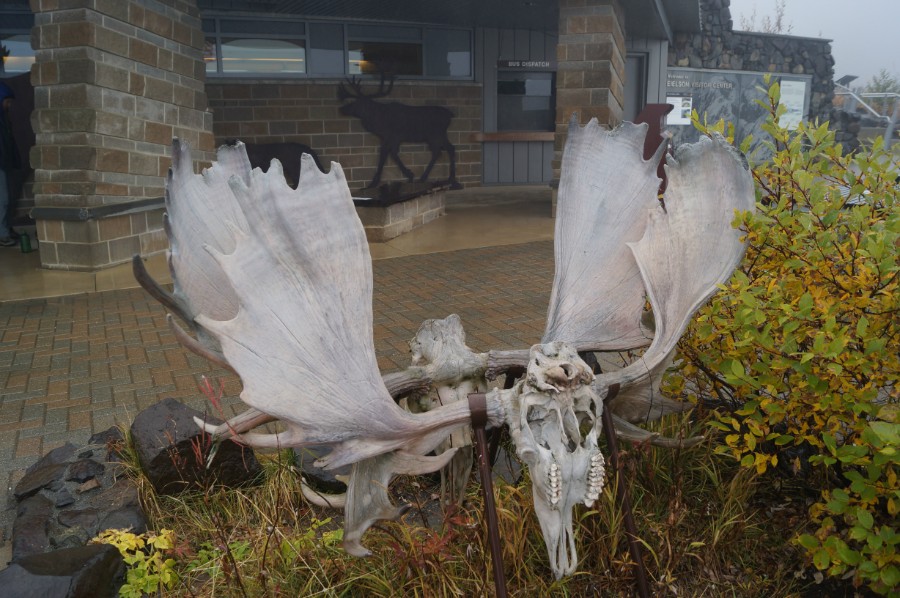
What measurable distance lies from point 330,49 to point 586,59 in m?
5.60

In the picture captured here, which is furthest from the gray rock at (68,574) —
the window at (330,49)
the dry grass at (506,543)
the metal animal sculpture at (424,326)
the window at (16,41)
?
the window at (330,49)

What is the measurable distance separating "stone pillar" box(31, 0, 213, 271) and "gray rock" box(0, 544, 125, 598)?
19.4 ft

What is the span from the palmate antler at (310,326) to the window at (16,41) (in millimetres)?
10925

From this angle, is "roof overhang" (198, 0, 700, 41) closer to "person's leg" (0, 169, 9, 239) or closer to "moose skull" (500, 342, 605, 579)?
"person's leg" (0, 169, 9, 239)

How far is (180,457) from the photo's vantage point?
3186 millimetres

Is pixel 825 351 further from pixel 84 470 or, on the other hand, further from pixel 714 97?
pixel 714 97

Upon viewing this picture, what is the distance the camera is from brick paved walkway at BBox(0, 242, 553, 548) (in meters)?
4.31

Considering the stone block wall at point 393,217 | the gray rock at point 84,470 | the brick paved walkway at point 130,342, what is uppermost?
the stone block wall at point 393,217

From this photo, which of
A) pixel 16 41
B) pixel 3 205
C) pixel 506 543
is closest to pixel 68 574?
pixel 506 543

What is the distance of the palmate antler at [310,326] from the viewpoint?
2.10 meters

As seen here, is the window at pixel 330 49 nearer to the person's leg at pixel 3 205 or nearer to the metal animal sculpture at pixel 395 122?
the metal animal sculpture at pixel 395 122

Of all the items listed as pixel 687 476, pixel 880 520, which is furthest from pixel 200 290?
pixel 880 520

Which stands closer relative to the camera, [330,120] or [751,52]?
[330,120]

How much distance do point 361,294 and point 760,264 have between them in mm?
1870
